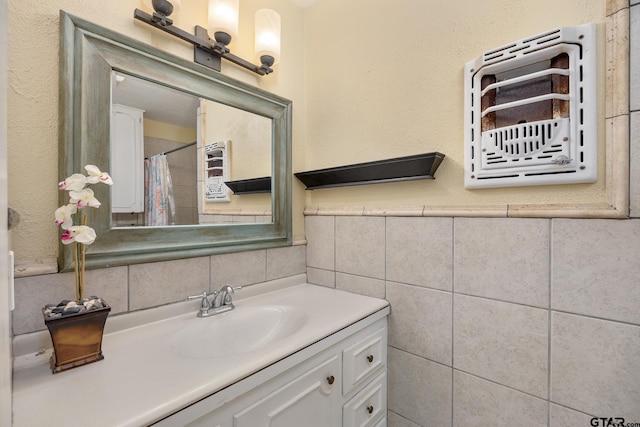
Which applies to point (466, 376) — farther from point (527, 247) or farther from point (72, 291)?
point (72, 291)

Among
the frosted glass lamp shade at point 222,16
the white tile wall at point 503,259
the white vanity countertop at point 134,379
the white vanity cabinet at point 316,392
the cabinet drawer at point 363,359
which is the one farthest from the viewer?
the frosted glass lamp shade at point 222,16

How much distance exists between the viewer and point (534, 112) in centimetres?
92

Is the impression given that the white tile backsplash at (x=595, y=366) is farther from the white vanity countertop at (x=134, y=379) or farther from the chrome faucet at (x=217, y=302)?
the chrome faucet at (x=217, y=302)

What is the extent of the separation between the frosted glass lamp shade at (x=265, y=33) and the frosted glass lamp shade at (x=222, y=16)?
0.16m

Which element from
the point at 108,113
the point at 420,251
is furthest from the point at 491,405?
the point at 108,113

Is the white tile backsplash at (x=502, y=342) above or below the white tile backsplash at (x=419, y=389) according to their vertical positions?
above

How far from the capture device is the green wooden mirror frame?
86 cm

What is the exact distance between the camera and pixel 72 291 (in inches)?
34.1

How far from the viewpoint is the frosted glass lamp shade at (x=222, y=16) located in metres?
1.14

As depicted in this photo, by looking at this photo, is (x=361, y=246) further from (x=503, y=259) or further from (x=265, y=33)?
(x=265, y=33)

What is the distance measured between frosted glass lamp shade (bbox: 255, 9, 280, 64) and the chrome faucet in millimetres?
1082

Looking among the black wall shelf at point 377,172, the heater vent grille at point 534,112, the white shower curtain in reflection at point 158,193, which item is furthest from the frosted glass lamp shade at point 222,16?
the heater vent grille at point 534,112

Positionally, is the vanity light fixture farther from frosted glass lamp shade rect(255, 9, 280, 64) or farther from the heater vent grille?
the heater vent grille

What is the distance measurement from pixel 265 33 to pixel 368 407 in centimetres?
169
